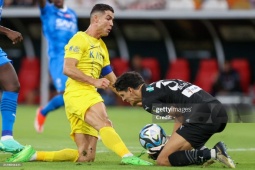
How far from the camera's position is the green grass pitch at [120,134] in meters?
9.10

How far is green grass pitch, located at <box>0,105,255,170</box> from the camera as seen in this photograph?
910 cm

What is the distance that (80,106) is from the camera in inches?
363

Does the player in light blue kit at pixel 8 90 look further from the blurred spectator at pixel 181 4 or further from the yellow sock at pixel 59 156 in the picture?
the blurred spectator at pixel 181 4

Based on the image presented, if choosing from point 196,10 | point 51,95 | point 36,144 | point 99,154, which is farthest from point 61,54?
point 51,95

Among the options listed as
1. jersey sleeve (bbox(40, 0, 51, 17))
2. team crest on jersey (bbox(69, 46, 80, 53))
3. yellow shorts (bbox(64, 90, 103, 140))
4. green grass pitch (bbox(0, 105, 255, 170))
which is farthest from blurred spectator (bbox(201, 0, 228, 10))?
team crest on jersey (bbox(69, 46, 80, 53))

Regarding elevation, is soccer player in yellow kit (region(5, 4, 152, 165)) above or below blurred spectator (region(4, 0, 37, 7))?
below

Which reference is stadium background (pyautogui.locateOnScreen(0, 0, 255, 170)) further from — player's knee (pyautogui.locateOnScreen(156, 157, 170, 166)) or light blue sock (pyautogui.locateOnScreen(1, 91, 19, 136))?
player's knee (pyautogui.locateOnScreen(156, 157, 170, 166))

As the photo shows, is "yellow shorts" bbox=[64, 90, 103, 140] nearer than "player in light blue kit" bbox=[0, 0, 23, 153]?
Yes

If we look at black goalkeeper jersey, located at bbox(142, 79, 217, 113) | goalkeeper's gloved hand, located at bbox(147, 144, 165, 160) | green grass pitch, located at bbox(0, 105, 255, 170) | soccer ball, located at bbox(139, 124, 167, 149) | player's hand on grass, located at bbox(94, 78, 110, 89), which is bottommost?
green grass pitch, located at bbox(0, 105, 255, 170)

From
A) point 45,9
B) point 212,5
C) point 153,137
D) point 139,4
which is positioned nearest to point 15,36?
point 153,137

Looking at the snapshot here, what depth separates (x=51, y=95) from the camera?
1021 inches

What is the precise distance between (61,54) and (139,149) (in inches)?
134

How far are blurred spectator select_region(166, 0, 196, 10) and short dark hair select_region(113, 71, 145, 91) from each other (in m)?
15.1

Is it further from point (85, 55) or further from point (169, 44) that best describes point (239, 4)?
point (85, 55)
